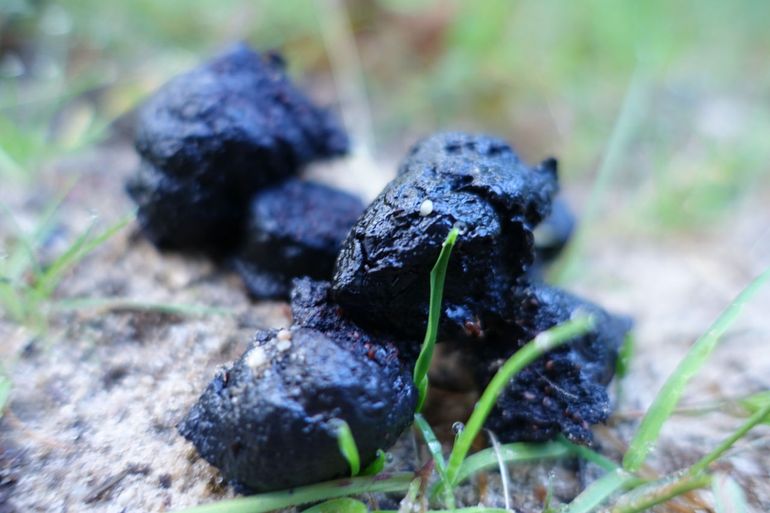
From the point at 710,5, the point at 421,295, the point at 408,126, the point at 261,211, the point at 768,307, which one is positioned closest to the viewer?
the point at 421,295

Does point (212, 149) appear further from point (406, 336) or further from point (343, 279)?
point (406, 336)

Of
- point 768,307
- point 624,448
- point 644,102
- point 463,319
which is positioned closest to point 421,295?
point 463,319

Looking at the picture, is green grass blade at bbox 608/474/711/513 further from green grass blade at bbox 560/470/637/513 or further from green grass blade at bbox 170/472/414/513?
green grass blade at bbox 170/472/414/513

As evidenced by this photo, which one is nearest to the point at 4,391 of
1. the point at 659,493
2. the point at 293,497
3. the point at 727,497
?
the point at 293,497

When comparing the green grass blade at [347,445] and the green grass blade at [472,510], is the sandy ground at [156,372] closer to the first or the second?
the green grass blade at [472,510]

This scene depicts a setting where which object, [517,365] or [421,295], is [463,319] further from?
[517,365]

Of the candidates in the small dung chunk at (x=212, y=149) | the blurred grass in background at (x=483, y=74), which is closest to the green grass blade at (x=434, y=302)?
the small dung chunk at (x=212, y=149)

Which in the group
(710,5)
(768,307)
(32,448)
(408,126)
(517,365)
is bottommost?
(32,448)
